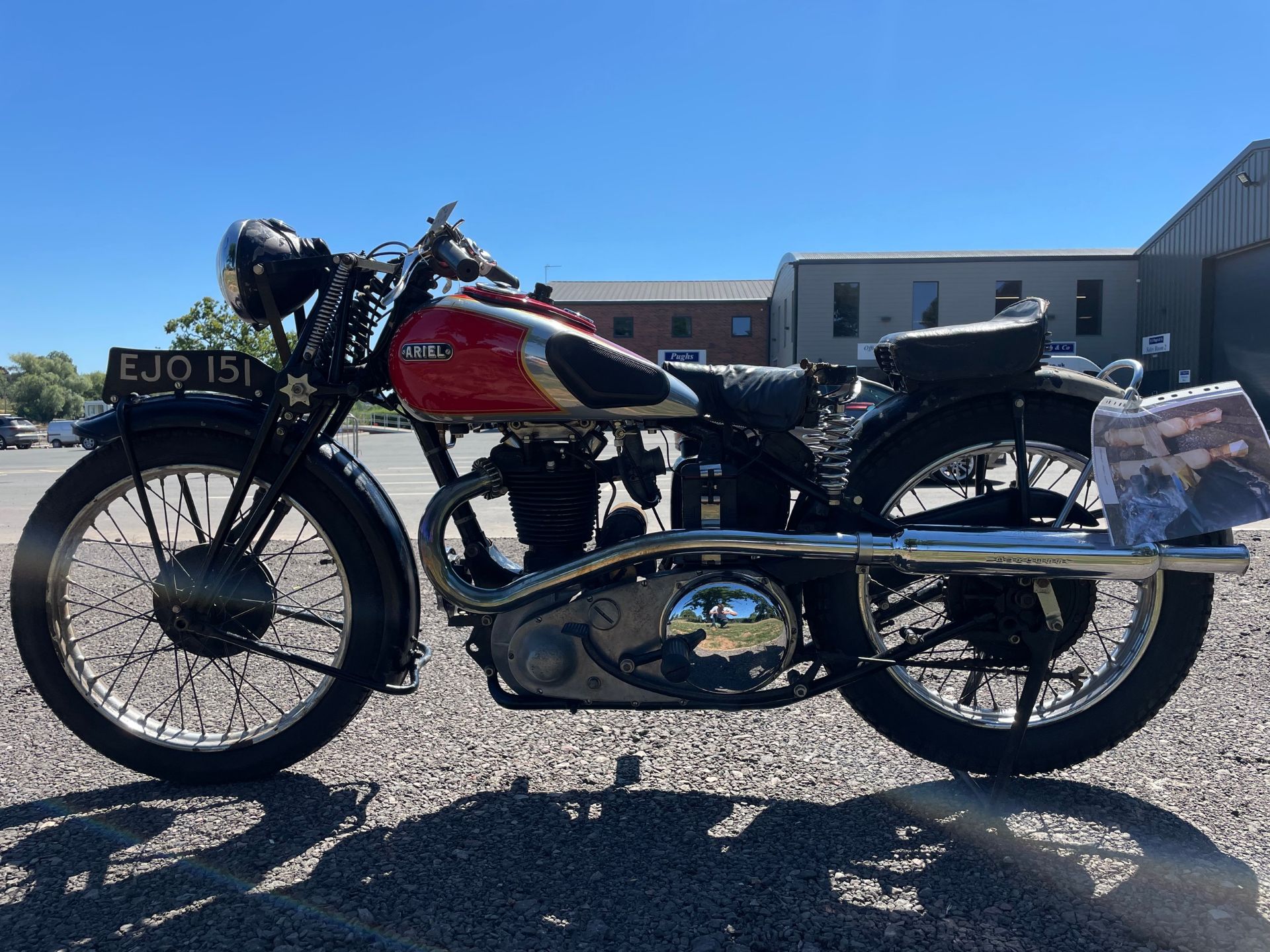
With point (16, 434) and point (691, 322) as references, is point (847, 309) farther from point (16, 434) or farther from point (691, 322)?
point (16, 434)

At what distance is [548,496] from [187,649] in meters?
1.15

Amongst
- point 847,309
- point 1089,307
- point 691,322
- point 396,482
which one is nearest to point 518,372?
point 396,482

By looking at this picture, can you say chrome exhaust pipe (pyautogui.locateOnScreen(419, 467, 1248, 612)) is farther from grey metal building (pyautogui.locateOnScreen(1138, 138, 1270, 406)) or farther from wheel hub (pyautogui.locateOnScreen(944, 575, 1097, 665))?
grey metal building (pyautogui.locateOnScreen(1138, 138, 1270, 406))

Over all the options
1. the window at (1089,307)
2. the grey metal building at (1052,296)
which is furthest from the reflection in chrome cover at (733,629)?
the window at (1089,307)

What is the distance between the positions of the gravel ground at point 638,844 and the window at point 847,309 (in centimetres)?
3038

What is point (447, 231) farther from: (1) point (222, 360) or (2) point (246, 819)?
(2) point (246, 819)

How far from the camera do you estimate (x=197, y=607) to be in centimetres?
251

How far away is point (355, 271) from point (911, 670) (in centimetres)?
206

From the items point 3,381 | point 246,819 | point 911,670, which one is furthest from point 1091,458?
point 3,381

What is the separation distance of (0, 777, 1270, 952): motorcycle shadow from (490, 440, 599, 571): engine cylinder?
2.32ft

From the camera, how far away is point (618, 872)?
6.89 feet

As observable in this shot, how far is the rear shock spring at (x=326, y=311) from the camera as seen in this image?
2.50m

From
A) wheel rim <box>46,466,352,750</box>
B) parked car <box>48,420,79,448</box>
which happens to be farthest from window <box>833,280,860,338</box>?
parked car <box>48,420,79,448</box>

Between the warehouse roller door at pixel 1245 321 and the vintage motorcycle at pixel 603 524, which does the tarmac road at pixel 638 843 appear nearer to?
the vintage motorcycle at pixel 603 524
